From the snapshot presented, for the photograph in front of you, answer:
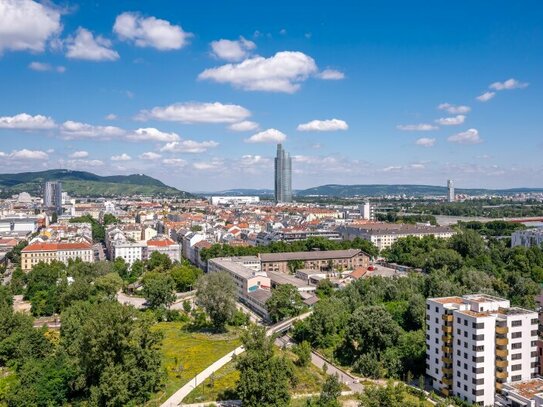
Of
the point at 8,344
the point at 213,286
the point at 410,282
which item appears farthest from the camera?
the point at 410,282

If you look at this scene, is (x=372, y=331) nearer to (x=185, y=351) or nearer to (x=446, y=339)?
(x=446, y=339)

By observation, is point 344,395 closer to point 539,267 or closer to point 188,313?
point 188,313

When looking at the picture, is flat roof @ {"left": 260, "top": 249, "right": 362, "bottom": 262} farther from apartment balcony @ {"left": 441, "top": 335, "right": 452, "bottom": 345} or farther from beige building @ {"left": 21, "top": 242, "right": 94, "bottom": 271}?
apartment balcony @ {"left": 441, "top": 335, "right": 452, "bottom": 345}

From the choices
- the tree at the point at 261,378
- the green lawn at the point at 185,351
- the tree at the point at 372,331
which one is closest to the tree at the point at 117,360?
the green lawn at the point at 185,351

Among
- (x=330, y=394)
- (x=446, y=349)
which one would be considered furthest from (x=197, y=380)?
(x=446, y=349)

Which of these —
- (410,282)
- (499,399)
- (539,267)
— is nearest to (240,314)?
(410,282)

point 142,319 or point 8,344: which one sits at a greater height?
point 142,319
